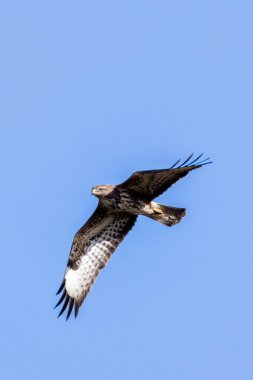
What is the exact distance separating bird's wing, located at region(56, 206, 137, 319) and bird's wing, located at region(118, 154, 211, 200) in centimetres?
82

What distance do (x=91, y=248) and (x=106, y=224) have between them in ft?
1.39

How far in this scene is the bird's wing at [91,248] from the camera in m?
12.4

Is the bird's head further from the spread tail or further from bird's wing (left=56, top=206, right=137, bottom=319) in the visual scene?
the spread tail

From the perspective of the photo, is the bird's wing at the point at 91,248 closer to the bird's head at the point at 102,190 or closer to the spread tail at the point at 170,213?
the bird's head at the point at 102,190

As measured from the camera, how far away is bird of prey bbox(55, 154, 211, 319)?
464 inches

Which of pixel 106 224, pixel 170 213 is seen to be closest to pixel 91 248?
pixel 106 224

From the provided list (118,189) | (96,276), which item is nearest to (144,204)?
(118,189)

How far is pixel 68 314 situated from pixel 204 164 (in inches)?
125

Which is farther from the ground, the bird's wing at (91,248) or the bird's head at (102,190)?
the bird's head at (102,190)

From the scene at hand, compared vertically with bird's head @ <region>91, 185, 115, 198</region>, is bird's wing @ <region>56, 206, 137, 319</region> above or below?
below

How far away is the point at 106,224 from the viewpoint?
1250cm

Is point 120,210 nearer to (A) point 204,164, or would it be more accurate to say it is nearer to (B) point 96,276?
(B) point 96,276

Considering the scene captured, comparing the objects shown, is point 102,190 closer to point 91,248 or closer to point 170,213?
point 170,213

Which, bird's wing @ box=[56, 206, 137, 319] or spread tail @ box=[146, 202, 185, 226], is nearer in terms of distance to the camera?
spread tail @ box=[146, 202, 185, 226]
